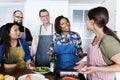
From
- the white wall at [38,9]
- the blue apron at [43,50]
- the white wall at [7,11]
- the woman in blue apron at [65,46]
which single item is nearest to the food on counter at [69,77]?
the woman in blue apron at [65,46]

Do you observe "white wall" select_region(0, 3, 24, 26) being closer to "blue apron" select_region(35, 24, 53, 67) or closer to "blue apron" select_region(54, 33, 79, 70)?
"blue apron" select_region(35, 24, 53, 67)

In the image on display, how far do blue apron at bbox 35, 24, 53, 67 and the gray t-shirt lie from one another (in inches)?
67.6

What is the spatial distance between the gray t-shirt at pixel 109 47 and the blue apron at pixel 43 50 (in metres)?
1.72

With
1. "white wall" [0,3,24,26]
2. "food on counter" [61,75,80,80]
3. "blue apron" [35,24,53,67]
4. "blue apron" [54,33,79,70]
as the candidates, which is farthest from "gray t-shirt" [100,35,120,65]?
"white wall" [0,3,24,26]

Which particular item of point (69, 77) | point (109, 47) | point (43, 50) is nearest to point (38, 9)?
point (43, 50)

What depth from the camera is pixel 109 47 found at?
1387 mm

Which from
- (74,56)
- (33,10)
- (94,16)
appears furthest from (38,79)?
(33,10)

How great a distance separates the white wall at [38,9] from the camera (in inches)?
161

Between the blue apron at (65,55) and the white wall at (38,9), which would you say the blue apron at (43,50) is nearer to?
the blue apron at (65,55)

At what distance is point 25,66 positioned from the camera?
2.23 metres

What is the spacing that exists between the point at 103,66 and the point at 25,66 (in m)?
1.04

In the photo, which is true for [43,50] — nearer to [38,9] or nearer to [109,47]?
[38,9]

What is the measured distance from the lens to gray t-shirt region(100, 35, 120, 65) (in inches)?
53.9

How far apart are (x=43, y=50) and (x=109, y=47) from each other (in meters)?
1.88
